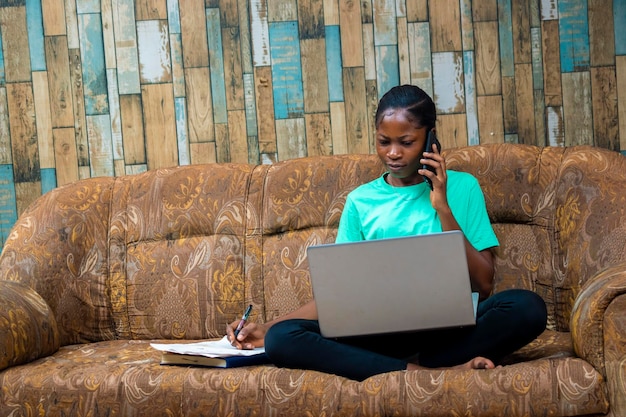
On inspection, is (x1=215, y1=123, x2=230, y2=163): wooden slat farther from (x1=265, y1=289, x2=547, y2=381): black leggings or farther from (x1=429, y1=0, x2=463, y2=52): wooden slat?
(x1=265, y1=289, x2=547, y2=381): black leggings

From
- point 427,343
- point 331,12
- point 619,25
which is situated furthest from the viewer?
point 331,12

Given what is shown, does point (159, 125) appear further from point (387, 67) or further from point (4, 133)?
point (387, 67)

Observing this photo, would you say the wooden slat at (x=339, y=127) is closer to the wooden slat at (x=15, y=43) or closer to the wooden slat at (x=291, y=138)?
the wooden slat at (x=291, y=138)

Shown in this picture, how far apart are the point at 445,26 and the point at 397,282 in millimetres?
1538

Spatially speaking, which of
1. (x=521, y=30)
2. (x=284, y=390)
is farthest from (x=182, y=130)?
(x=284, y=390)

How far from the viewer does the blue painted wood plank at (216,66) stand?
11.4ft

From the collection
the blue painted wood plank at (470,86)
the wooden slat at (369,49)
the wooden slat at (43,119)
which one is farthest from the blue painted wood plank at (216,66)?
the blue painted wood plank at (470,86)

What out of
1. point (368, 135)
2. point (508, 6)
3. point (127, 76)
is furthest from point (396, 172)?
point (127, 76)

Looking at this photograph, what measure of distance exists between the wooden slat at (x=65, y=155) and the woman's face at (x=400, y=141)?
4.73 feet

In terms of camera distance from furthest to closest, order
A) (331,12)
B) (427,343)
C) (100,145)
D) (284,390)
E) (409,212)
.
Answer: (100,145)
(331,12)
(409,212)
(427,343)
(284,390)

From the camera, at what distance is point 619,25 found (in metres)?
3.32

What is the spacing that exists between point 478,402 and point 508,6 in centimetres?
181

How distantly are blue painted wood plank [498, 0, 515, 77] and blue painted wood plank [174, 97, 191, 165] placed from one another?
49.5 inches

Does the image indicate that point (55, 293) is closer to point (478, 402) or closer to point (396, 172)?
point (396, 172)
